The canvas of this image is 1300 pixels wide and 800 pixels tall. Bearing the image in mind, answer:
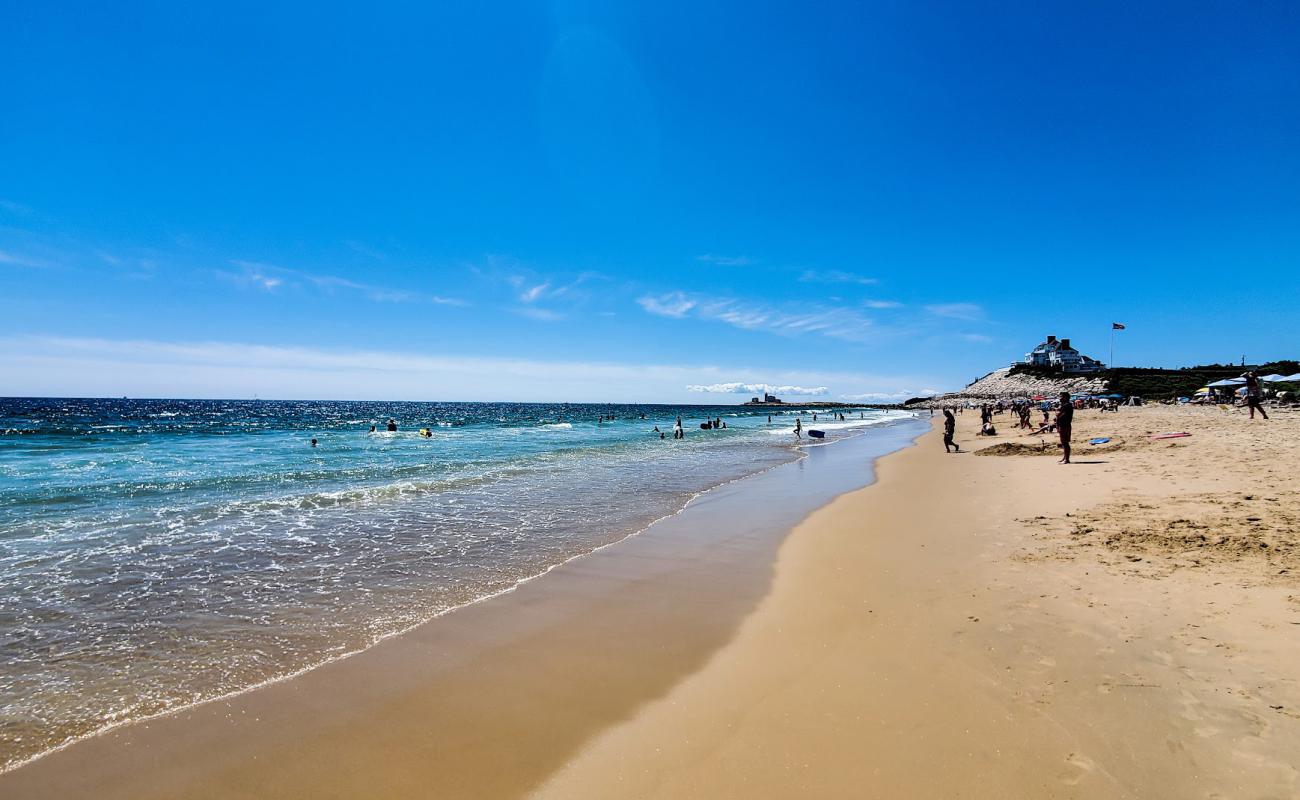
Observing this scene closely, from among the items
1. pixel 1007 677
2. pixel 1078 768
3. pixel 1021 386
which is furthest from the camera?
pixel 1021 386

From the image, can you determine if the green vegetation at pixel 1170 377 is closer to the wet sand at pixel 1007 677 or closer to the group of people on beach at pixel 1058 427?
the group of people on beach at pixel 1058 427

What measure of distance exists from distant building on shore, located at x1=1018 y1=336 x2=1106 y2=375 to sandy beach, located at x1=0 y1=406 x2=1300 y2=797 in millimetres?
117318

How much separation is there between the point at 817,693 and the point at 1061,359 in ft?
445

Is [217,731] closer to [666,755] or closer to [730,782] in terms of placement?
[666,755]

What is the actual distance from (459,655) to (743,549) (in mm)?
5402

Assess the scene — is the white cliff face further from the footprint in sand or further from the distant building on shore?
the footprint in sand

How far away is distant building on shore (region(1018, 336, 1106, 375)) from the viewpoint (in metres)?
105

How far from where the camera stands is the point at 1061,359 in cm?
11150

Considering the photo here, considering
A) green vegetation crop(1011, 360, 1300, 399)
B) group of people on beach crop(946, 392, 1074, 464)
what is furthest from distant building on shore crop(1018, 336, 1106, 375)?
group of people on beach crop(946, 392, 1074, 464)

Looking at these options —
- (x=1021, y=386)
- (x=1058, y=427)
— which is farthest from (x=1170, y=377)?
(x=1058, y=427)

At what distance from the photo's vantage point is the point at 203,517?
42.3 ft

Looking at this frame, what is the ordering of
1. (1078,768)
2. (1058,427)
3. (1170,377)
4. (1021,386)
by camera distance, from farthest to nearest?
(1021,386)
(1170,377)
(1058,427)
(1078,768)

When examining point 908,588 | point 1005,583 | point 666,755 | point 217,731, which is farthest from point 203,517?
point 1005,583

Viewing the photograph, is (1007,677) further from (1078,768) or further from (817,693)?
(817,693)
